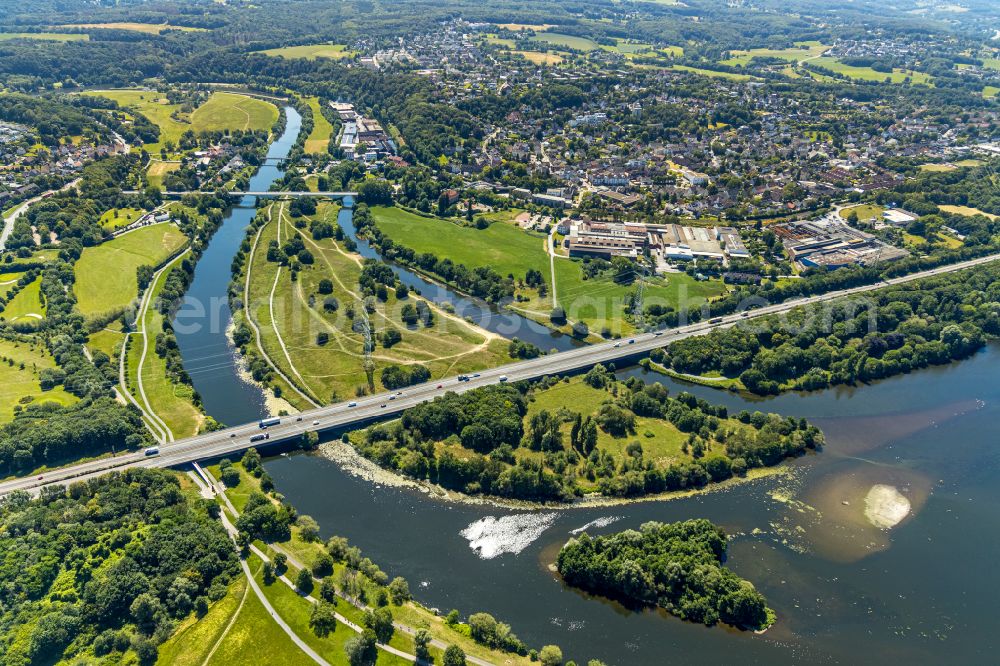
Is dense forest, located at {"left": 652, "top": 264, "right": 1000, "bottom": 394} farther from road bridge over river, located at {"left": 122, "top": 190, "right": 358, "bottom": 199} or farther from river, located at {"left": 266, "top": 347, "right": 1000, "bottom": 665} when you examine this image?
road bridge over river, located at {"left": 122, "top": 190, "right": 358, "bottom": 199}

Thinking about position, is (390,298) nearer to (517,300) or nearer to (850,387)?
(517,300)

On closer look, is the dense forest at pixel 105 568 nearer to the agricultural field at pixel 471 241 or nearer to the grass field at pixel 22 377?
the grass field at pixel 22 377

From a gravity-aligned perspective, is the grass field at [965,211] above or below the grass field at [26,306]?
below

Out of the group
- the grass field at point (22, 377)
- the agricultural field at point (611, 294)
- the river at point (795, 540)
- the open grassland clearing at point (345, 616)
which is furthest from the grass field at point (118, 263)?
the agricultural field at point (611, 294)

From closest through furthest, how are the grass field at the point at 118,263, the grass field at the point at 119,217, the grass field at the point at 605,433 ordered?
the grass field at the point at 605,433, the grass field at the point at 118,263, the grass field at the point at 119,217

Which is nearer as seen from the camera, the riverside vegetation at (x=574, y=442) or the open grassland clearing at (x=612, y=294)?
the riverside vegetation at (x=574, y=442)

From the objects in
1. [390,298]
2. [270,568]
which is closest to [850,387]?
[390,298]
